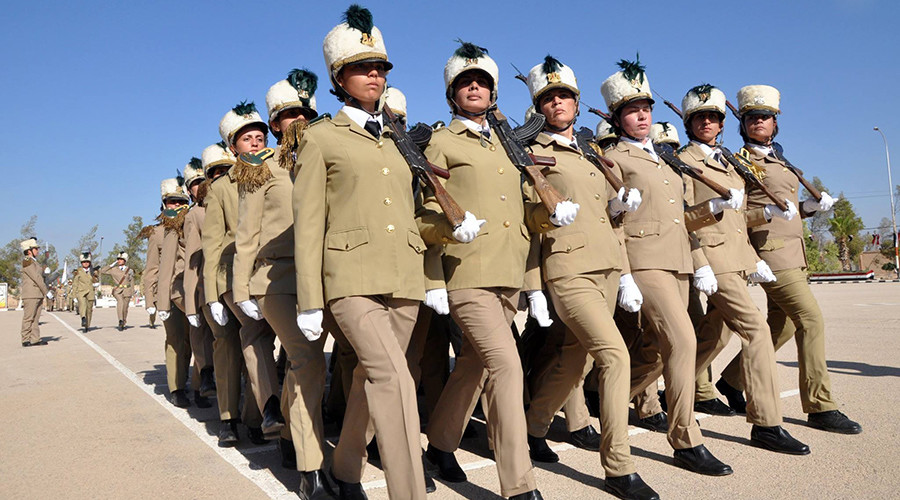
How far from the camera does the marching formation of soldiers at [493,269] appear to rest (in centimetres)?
364

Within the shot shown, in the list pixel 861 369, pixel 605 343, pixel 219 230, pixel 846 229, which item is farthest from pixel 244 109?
pixel 846 229

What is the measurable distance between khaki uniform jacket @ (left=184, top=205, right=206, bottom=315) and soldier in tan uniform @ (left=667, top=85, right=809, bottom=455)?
13.5ft

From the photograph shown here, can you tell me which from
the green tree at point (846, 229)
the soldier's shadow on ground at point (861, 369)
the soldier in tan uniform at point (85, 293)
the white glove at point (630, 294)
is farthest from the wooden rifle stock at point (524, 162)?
the green tree at point (846, 229)

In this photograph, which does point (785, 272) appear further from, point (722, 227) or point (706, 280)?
point (706, 280)

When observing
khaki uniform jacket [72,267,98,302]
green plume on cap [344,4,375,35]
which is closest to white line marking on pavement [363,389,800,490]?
green plume on cap [344,4,375,35]

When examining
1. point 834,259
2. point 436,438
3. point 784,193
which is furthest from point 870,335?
point 834,259

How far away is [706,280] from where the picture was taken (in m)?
4.93

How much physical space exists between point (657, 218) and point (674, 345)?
2.81ft

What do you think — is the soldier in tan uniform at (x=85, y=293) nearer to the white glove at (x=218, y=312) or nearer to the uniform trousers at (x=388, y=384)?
the white glove at (x=218, y=312)

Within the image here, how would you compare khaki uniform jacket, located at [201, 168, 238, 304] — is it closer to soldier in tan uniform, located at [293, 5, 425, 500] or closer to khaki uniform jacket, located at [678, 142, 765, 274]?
soldier in tan uniform, located at [293, 5, 425, 500]

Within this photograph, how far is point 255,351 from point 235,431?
778mm

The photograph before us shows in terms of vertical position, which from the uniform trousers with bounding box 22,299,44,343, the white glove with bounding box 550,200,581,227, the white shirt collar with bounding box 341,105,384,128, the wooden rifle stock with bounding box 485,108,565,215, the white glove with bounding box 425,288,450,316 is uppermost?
the white shirt collar with bounding box 341,105,384,128

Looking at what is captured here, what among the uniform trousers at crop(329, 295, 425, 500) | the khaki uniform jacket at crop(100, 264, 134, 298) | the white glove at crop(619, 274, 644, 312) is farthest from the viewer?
the khaki uniform jacket at crop(100, 264, 134, 298)

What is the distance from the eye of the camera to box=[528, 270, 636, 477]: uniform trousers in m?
4.00
